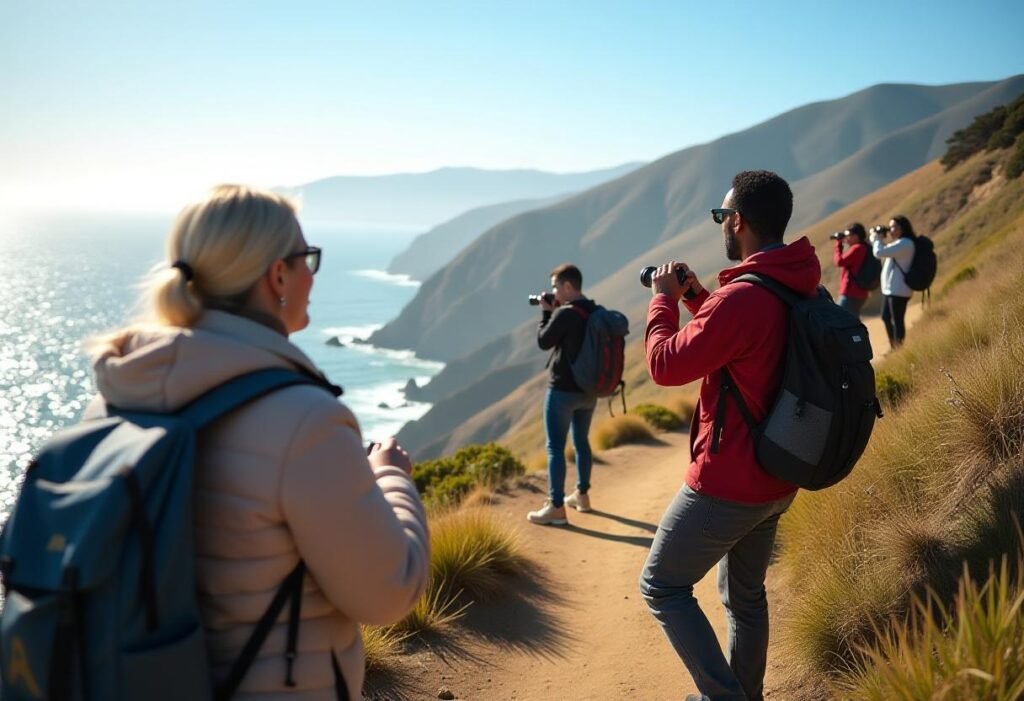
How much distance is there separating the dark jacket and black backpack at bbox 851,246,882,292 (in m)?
5.30

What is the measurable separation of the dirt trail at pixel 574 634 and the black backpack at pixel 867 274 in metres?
4.64

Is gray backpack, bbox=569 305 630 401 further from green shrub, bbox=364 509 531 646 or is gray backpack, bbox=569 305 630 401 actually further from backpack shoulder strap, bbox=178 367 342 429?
backpack shoulder strap, bbox=178 367 342 429

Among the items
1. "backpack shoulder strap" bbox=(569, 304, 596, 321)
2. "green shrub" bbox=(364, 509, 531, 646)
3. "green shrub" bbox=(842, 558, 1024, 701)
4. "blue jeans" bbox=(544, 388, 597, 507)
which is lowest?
"green shrub" bbox=(364, 509, 531, 646)

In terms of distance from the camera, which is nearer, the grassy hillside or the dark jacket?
the grassy hillside

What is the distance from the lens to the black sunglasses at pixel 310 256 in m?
2.02

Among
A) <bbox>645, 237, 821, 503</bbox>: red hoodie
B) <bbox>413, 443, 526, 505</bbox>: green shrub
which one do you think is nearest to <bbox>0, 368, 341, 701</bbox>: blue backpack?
<bbox>645, 237, 821, 503</bbox>: red hoodie

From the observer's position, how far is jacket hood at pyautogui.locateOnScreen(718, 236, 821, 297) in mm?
3223

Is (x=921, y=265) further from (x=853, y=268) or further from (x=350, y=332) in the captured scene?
(x=350, y=332)

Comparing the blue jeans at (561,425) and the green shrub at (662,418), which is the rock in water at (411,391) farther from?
the blue jeans at (561,425)

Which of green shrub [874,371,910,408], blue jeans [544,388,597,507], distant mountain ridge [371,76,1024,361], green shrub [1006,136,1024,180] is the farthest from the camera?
distant mountain ridge [371,76,1024,361]

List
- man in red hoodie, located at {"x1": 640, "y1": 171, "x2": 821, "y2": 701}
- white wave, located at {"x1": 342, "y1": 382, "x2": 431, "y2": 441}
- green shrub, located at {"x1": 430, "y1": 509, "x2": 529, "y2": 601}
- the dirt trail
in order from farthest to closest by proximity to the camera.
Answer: white wave, located at {"x1": 342, "y1": 382, "x2": 431, "y2": 441} < green shrub, located at {"x1": 430, "y1": 509, "x2": 529, "y2": 601} < the dirt trail < man in red hoodie, located at {"x1": 640, "y1": 171, "x2": 821, "y2": 701}

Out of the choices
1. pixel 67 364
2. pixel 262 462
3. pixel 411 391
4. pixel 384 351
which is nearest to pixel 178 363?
pixel 262 462

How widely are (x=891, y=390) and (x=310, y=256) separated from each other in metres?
6.51

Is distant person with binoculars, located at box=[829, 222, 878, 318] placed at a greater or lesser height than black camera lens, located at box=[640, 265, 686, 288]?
lesser
